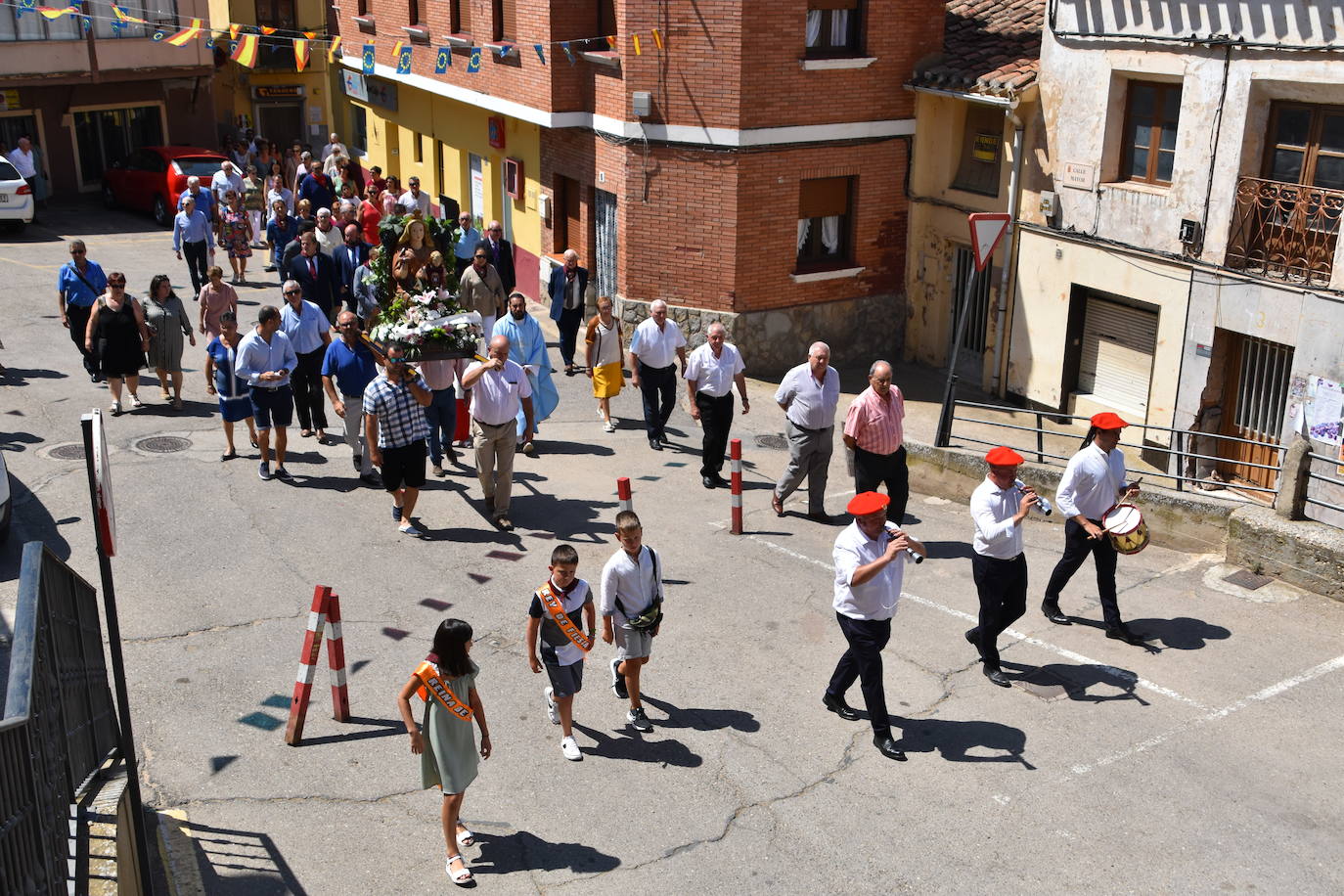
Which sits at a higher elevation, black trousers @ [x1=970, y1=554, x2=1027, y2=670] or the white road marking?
black trousers @ [x1=970, y1=554, x2=1027, y2=670]

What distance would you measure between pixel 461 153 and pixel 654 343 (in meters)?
11.7

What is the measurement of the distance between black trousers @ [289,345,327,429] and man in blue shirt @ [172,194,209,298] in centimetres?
612

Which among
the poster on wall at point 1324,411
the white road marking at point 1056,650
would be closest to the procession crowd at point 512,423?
the white road marking at point 1056,650

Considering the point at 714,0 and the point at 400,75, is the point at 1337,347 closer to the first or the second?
the point at 714,0

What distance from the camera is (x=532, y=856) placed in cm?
754

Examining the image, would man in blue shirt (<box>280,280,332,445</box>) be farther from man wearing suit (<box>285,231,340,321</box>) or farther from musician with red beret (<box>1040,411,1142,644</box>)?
musician with red beret (<box>1040,411,1142,644</box>)

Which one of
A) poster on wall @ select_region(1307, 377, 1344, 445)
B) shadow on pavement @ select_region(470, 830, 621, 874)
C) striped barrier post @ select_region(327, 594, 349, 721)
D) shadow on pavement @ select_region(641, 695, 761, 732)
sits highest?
poster on wall @ select_region(1307, 377, 1344, 445)

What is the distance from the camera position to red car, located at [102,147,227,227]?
26.7 m

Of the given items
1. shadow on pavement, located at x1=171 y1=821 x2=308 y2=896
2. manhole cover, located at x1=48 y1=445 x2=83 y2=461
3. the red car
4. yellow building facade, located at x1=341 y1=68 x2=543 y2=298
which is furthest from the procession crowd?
the red car

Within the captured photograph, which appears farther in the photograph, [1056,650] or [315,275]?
[315,275]

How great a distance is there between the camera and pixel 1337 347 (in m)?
13.4

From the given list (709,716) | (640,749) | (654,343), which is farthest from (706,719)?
(654,343)

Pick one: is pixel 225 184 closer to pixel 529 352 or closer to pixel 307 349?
pixel 307 349

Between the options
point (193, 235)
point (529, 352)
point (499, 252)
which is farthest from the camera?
point (193, 235)
